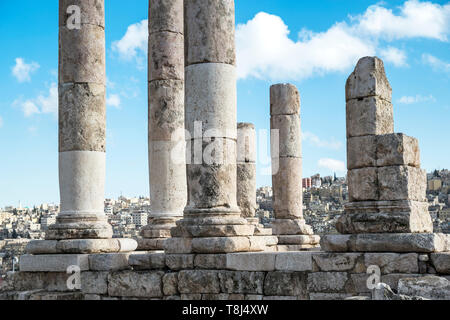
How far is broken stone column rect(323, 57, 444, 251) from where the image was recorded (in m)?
12.1

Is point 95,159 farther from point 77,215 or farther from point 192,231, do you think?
point 192,231

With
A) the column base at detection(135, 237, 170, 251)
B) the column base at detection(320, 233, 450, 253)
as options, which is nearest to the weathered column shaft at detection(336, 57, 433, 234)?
the column base at detection(320, 233, 450, 253)

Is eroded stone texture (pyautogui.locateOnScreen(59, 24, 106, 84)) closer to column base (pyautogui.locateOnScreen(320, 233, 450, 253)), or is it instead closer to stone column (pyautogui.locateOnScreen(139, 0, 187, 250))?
stone column (pyautogui.locateOnScreen(139, 0, 187, 250))

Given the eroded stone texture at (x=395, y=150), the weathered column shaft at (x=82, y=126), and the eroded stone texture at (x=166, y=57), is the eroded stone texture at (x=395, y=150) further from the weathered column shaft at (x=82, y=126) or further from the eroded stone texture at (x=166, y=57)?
the eroded stone texture at (x=166, y=57)

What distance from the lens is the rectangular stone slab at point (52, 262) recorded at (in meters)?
14.4

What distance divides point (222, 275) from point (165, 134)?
632 cm

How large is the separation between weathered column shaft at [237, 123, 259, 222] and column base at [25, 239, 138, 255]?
Result: 6381 millimetres

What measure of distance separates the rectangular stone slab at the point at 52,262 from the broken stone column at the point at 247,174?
7094mm

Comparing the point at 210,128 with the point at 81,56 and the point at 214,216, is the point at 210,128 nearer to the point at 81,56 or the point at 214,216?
the point at 214,216

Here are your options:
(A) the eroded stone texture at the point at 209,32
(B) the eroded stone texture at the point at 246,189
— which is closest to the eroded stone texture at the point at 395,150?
(A) the eroded stone texture at the point at 209,32

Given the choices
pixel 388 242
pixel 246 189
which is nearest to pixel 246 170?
pixel 246 189

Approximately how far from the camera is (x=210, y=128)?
45.0ft
